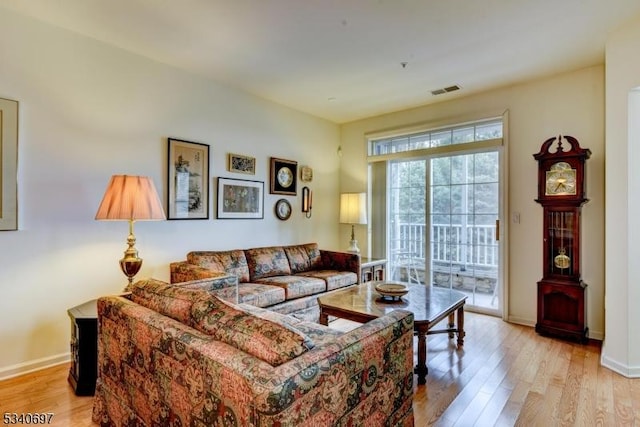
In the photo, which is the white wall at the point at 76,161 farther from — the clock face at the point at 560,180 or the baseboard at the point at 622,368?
the baseboard at the point at 622,368

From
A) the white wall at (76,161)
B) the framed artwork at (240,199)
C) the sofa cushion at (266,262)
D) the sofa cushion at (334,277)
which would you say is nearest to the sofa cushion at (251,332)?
the white wall at (76,161)

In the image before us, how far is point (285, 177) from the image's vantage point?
4449mm

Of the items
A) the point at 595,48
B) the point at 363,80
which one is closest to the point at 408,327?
the point at 363,80

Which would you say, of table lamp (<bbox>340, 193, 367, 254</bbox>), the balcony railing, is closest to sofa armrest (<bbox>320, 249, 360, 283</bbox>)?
table lamp (<bbox>340, 193, 367, 254</bbox>)

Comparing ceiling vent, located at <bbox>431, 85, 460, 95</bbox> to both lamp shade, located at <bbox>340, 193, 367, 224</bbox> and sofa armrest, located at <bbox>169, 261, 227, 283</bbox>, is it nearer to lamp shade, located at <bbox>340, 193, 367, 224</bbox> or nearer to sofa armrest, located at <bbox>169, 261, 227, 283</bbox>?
lamp shade, located at <bbox>340, 193, 367, 224</bbox>

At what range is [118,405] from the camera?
1716 mm

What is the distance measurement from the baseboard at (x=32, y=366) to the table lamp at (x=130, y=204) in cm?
87

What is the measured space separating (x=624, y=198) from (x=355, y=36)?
2.44 metres

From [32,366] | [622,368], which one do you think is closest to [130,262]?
[32,366]

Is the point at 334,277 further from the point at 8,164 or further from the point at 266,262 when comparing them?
the point at 8,164

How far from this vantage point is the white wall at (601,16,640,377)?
249cm

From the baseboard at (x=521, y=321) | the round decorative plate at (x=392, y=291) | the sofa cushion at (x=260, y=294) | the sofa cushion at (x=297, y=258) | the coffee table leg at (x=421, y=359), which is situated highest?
the sofa cushion at (x=297, y=258)

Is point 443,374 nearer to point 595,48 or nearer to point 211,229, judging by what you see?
point 211,229

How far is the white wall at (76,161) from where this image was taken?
247 cm
